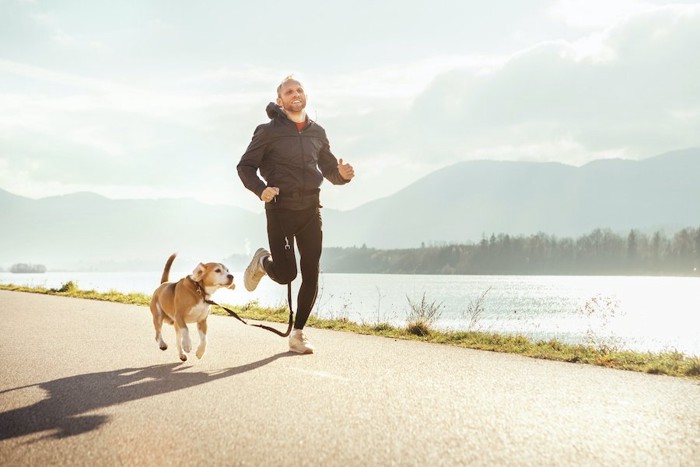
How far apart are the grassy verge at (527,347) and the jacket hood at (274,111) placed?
153 inches

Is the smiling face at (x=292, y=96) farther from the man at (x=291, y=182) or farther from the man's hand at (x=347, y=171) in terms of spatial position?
the man's hand at (x=347, y=171)

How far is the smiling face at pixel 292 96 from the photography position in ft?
22.6

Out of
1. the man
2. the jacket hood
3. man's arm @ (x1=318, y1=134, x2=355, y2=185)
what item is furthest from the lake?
the jacket hood

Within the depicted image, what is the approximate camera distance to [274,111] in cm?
693

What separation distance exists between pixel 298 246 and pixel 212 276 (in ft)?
4.05

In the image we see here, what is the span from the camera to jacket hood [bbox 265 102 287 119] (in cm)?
691

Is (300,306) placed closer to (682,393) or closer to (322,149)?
(322,149)

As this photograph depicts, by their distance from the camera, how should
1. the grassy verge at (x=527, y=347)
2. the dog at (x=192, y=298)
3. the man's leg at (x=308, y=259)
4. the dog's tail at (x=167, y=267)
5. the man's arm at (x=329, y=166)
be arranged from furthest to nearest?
the man's arm at (x=329, y=166)
the dog's tail at (x=167, y=267)
the man's leg at (x=308, y=259)
the grassy verge at (x=527, y=347)
the dog at (x=192, y=298)

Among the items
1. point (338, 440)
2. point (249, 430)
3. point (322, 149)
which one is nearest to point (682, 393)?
point (338, 440)

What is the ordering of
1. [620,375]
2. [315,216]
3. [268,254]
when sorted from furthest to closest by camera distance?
[268,254]
[315,216]
[620,375]

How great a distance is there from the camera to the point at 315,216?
7.09m

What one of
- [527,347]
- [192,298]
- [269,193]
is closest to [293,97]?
[269,193]

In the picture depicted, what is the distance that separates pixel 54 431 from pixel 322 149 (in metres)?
4.67

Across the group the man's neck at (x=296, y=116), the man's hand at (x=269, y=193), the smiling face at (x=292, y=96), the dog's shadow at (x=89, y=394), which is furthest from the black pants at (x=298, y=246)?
the smiling face at (x=292, y=96)
